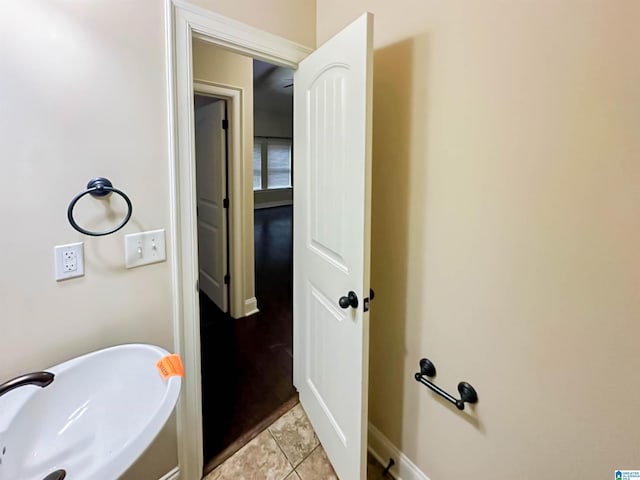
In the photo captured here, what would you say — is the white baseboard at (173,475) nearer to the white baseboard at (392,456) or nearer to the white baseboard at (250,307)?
the white baseboard at (392,456)

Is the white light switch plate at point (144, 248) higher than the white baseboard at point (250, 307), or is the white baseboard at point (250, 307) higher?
the white light switch plate at point (144, 248)

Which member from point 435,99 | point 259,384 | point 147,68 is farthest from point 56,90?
point 259,384

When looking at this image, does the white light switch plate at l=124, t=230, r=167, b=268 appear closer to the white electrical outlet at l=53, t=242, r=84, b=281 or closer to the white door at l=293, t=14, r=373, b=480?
the white electrical outlet at l=53, t=242, r=84, b=281

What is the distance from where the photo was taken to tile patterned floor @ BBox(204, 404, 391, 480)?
1537 millimetres

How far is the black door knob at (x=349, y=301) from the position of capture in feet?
4.08

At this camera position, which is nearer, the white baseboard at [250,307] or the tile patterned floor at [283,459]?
the tile patterned floor at [283,459]

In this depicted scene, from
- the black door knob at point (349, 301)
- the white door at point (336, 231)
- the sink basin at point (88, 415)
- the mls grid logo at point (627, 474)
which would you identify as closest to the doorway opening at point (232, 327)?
the white door at point (336, 231)

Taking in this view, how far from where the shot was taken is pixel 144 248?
126 centimetres

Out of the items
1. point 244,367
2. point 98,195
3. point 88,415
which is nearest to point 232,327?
point 244,367

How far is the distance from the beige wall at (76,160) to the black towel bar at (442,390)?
110 cm

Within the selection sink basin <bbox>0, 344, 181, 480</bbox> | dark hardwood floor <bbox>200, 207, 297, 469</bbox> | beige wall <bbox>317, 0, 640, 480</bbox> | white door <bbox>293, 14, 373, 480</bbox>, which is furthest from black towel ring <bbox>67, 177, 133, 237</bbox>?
dark hardwood floor <bbox>200, 207, 297, 469</bbox>

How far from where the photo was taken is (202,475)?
1528 mm

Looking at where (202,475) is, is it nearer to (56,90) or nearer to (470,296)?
(470,296)

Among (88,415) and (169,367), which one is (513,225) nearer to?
(169,367)
